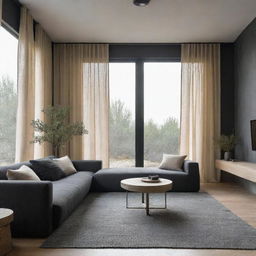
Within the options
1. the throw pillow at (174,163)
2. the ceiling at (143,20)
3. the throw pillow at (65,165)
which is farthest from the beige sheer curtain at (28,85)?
the throw pillow at (174,163)

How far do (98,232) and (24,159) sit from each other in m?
2.35

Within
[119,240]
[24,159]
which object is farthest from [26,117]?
[119,240]

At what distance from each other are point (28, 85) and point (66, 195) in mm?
2383

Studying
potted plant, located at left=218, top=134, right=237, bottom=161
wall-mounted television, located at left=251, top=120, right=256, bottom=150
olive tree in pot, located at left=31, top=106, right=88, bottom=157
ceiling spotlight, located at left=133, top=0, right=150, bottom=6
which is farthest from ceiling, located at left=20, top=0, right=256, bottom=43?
potted plant, located at left=218, top=134, right=237, bottom=161

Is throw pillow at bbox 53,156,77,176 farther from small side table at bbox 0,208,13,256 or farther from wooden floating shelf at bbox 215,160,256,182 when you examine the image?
wooden floating shelf at bbox 215,160,256,182

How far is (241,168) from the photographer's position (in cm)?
489

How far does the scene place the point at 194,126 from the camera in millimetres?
6605

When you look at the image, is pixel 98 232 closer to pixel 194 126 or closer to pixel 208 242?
pixel 208 242

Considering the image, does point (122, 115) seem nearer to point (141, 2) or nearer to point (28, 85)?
point (28, 85)

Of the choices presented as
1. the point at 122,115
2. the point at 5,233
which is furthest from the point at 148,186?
the point at 122,115

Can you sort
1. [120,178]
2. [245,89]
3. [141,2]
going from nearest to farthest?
[141,2]
[120,178]
[245,89]

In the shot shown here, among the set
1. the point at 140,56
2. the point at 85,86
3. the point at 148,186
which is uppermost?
the point at 140,56

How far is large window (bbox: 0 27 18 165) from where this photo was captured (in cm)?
462

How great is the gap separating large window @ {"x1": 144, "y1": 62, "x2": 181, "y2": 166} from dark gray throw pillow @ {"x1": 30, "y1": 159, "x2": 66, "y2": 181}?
109 inches
